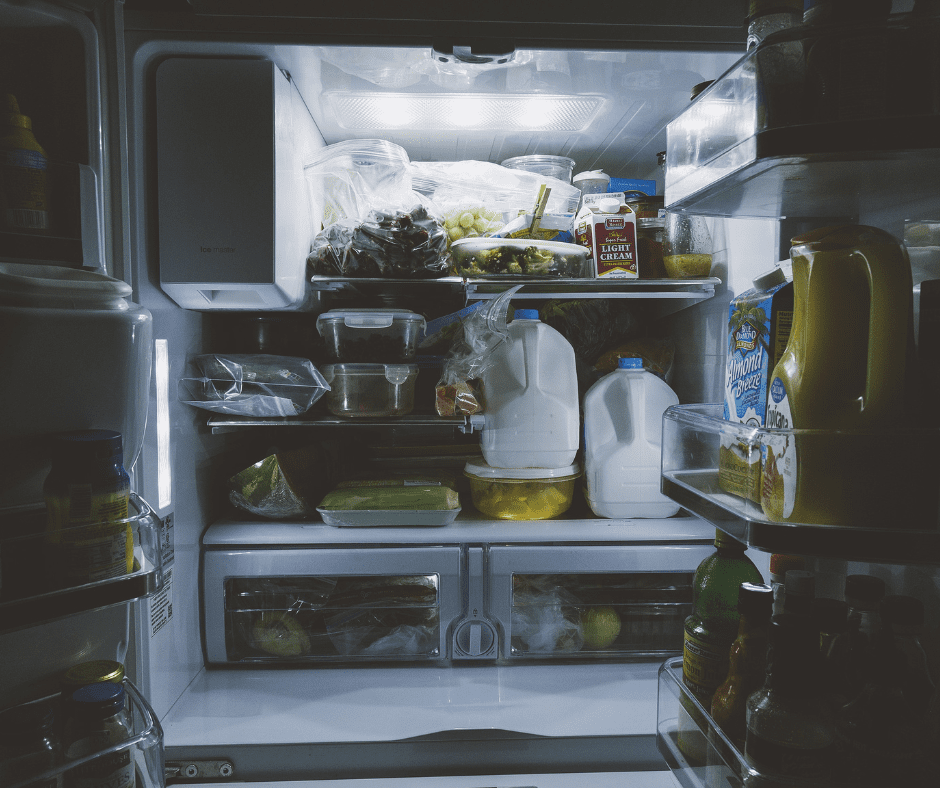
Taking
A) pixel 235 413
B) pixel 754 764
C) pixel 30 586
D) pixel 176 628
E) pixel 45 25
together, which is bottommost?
pixel 176 628

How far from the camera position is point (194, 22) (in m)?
0.96

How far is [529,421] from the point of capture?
1.35m

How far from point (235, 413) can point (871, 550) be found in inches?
45.5

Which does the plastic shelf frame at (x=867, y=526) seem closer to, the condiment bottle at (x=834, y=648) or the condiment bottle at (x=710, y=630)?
Answer: the condiment bottle at (x=834, y=648)

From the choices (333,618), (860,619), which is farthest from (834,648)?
(333,618)

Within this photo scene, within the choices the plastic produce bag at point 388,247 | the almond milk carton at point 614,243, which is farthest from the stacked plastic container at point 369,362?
the almond milk carton at point 614,243

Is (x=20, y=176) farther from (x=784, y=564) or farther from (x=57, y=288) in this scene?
(x=784, y=564)

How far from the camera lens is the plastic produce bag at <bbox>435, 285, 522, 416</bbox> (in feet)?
4.32

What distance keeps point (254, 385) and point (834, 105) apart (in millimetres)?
1127

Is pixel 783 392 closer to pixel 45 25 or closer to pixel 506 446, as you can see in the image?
pixel 506 446

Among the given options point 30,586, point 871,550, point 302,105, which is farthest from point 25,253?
Result: point 871,550

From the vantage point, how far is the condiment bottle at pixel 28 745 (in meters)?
0.64

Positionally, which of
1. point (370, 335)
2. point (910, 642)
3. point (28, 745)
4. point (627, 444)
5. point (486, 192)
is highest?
point (486, 192)

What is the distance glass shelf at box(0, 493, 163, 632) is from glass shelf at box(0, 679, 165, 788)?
0.55ft
